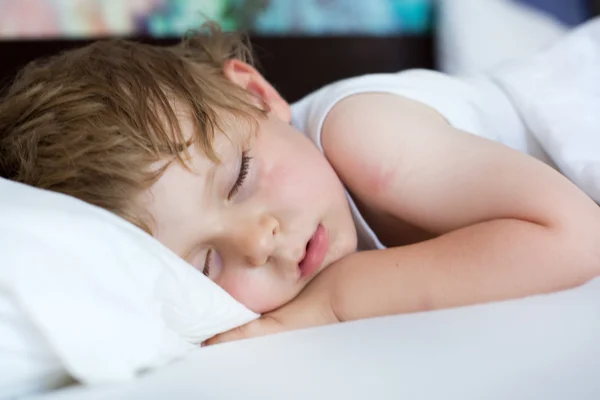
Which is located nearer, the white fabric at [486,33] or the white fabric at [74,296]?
the white fabric at [74,296]

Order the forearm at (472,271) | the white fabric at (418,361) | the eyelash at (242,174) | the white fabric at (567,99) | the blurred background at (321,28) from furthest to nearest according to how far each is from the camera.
→ the blurred background at (321,28) < the white fabric at (567,99) < the eyelash at (242,174) < the forearm at (472,271) < the white fabric at (418,361)

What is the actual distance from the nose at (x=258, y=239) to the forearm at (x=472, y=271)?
94 mm

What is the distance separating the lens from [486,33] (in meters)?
1.49

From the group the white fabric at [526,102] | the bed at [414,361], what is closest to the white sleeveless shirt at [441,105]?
the white fabric at [526,102]

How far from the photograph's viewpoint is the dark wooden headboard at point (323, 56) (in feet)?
4.98

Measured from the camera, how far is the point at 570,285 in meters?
0.55

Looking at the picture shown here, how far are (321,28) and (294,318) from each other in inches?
45.7

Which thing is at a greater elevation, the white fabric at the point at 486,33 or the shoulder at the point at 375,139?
the shoulder at the point at 375,139

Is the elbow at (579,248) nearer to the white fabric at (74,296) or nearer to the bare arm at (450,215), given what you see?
the bare arm at (450,215)

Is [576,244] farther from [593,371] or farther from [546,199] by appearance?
[593,371]

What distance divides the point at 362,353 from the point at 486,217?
0.88 ft

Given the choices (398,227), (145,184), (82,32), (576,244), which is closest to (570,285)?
(576,244)

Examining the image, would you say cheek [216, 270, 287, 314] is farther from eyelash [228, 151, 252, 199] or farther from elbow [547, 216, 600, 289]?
elbow [547, 216, 600, 289]

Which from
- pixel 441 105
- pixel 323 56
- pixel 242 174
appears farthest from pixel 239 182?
pixel 323 56
